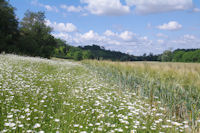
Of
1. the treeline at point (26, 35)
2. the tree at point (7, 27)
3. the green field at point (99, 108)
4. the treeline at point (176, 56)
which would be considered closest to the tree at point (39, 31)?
the treeline at point (26, 35)

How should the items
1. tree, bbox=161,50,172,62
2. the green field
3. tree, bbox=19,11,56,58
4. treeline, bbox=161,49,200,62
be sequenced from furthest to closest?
tree, bbox=161,50,172,62 → treeline, bbox=161,49,200,62 → tree, bbox=19,11,56,58 → the green field

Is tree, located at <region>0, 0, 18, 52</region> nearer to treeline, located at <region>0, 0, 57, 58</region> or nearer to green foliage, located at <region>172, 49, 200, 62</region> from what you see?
treeline, located at <region>0, 0, 57, 58</region>

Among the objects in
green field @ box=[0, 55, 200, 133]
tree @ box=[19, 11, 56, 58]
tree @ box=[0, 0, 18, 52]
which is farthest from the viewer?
tree @ box=[19, 11, 56, 58]

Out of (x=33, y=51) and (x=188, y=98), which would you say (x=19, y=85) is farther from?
(x=33, y=51)

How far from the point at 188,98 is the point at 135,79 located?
11.6 feet

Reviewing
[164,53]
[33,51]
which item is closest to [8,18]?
[33,51]

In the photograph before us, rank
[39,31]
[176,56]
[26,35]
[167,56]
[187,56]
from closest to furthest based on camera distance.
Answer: [26,35]
[39,31]
[187,56]
[176,56]
[167,56]

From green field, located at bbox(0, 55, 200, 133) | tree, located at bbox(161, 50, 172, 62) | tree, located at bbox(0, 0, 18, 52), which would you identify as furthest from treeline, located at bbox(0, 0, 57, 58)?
tree, located at bbox(161, 50, 172, 62)

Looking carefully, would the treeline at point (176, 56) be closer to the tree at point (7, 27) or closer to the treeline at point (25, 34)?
the treeline at point (25, 34)

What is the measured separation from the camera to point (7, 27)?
28.4 metres

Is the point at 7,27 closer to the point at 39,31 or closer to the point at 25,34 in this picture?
the point at 25,34

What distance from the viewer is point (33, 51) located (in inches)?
1487

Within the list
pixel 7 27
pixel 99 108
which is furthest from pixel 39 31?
pixel 99 108

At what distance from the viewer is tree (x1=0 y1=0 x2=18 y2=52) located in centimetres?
2593
